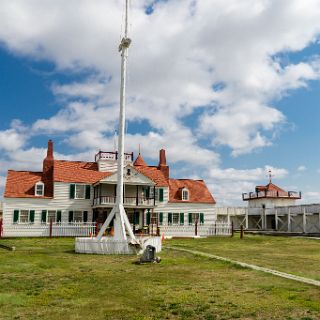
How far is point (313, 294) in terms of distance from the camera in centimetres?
984

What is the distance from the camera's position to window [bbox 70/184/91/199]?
1502 inches

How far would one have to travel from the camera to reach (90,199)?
38.9m

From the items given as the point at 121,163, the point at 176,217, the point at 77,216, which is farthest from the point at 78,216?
the point at 121,163

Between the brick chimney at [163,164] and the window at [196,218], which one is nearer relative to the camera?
the window at [196,218]

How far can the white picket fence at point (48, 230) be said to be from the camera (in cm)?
3488

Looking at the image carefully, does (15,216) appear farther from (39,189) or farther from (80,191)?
(80,191)

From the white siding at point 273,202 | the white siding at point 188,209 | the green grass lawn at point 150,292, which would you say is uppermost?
the white siding at point 273,202

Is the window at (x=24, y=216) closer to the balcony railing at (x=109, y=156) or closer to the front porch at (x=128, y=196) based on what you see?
the front porch at (x=128, y=196)

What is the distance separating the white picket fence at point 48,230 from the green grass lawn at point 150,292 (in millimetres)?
19322

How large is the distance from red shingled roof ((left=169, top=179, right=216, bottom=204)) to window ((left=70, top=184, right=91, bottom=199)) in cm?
819

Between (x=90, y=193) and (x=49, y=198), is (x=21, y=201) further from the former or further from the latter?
(x=90, y=193)

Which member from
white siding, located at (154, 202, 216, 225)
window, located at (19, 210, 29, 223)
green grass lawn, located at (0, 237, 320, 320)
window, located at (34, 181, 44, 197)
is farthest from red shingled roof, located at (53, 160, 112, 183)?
green grass lawn, located at (0, 237, 320, 320)

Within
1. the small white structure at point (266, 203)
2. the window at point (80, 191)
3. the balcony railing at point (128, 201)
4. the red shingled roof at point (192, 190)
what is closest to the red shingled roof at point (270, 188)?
the small white structure at point (266, 203)

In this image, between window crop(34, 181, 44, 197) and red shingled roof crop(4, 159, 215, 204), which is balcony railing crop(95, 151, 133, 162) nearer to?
red shingled roof crop(4, 159, 215, 204)
